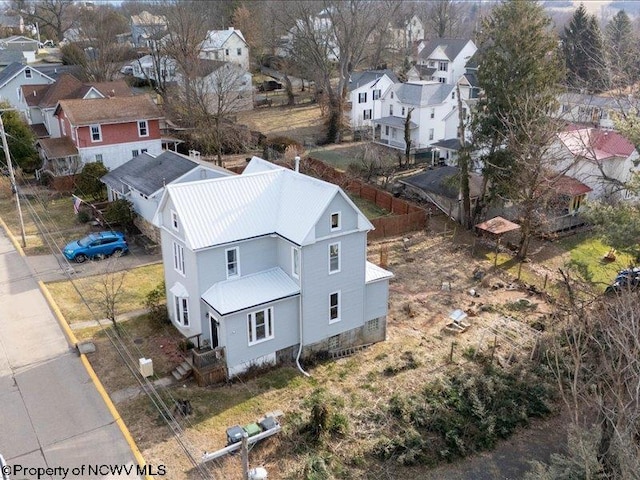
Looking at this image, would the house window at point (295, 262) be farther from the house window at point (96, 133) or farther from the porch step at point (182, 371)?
the house window at point (96, 133)

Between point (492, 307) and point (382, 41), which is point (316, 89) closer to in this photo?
point (382, 41)

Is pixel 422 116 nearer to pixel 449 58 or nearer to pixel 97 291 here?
pixel 449 58

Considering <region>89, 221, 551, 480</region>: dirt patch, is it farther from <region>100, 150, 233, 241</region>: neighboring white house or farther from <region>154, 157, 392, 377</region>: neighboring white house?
<region>100, 150, 233, 241</region>: neighboring white house

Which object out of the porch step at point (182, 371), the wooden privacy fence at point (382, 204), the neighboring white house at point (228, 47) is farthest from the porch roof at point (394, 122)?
the porch step at point (182, 371)

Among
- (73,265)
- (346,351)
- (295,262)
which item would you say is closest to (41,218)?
(73,265)

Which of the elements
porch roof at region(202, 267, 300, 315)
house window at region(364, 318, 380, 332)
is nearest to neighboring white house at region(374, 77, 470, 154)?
house window at region(364, 318, 380, 332)

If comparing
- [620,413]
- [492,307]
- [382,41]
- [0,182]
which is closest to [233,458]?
[620,413]
